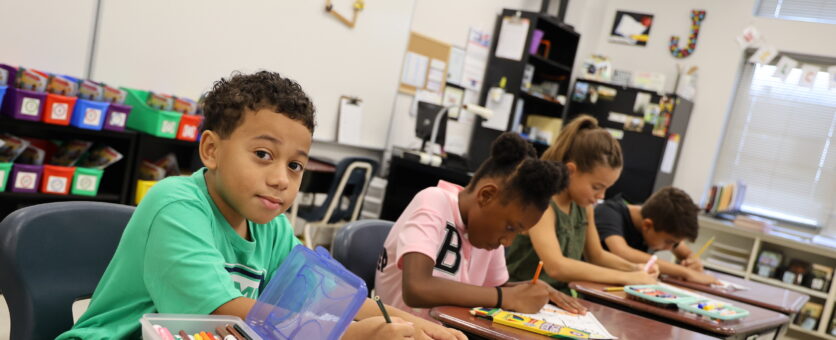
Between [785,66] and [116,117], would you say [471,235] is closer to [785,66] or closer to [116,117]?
[116,117]

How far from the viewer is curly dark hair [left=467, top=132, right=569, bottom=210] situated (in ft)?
5.26

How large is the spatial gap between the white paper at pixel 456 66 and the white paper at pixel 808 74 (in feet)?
9.88

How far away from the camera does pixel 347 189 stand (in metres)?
4.37

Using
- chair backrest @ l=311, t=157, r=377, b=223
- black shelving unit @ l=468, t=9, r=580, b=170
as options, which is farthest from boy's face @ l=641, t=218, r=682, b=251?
black shelving unit @ l=468, t=9, r=580, b=170

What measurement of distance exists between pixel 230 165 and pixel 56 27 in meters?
2.45

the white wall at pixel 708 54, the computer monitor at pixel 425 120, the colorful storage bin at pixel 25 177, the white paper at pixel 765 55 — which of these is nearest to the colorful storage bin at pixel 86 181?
the colorful storage bin at pixel 25 177

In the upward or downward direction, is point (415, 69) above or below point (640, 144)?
above

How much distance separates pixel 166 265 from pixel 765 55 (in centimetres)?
631

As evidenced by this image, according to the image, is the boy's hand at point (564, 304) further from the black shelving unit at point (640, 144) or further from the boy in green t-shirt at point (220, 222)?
the black shelving unit at point (640, 144)

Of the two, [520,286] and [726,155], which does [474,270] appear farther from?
[726,155]

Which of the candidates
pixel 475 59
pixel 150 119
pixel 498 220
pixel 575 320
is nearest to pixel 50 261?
pixel 498 220

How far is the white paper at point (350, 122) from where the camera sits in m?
4.83

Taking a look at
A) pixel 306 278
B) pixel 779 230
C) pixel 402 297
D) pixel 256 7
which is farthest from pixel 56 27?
pixel 779 230

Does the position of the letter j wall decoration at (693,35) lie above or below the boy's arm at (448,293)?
above
